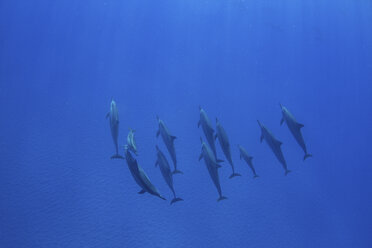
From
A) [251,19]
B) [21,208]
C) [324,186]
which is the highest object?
[251,19]

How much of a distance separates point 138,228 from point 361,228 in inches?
347

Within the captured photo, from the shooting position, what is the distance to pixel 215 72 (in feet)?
44.4

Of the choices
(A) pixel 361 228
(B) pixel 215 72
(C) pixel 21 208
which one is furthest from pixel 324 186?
(C) pixel 21 208

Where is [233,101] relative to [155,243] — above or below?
above

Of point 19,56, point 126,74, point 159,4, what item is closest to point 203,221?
point 126,74

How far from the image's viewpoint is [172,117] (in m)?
11.2

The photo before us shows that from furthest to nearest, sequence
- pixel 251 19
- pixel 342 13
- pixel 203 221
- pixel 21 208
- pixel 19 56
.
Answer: pixel 342 13, pixel 251 19, pixel 19 56, pixel 203 221, pixel 21 208

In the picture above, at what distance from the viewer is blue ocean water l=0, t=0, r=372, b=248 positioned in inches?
348

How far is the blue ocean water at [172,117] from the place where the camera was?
884cm

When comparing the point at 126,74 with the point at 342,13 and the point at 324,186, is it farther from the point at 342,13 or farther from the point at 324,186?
the point at 342,13

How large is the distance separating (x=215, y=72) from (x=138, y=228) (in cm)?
767

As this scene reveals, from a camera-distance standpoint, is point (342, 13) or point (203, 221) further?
point (342, 13)

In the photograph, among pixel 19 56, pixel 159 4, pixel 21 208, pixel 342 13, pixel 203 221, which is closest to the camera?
pixel 21 208

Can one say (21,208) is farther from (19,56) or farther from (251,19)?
(251,19)
